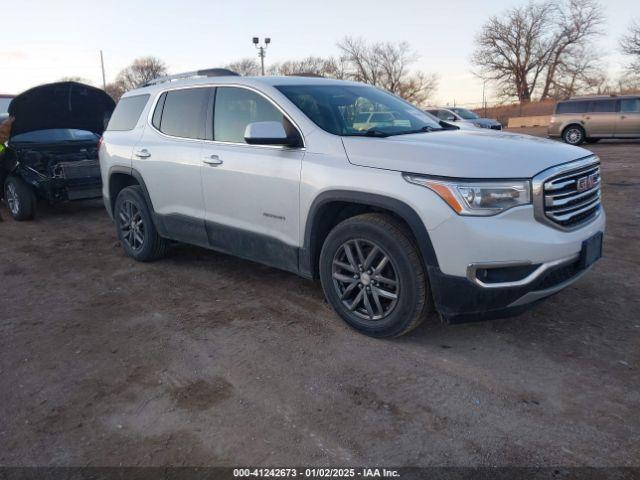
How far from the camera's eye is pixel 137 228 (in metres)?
5.52

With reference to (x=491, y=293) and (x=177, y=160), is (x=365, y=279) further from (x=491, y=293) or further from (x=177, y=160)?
(x=177, y=160)

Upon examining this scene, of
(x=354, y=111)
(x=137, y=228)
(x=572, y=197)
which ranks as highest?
(x=354, y=111)

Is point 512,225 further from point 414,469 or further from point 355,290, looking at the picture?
point 414,469

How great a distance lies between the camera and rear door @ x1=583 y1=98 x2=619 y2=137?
17.8 m

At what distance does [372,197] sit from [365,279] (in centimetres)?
57

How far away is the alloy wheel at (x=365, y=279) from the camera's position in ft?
11.1

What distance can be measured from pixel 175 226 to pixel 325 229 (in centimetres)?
184

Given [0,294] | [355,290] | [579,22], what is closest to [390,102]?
[355,290]

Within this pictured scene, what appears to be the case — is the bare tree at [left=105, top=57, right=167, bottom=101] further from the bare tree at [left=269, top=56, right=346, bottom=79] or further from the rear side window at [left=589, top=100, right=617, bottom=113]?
the rear side window at [left=589, top=100, right=617, bottom=113]

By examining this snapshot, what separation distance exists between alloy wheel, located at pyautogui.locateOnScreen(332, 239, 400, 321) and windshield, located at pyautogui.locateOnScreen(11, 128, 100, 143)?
22.4 feet

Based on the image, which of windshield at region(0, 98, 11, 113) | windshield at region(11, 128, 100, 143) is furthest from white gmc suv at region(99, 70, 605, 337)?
windshield at region(0, 98, 11, 113)

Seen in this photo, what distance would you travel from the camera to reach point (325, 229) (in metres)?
3.77

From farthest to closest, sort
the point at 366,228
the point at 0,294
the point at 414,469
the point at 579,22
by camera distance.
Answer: the point at 579,22
the point at 0,294
the point at 366,228
the point at 414,469

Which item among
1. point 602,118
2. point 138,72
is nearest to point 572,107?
point 602,118
